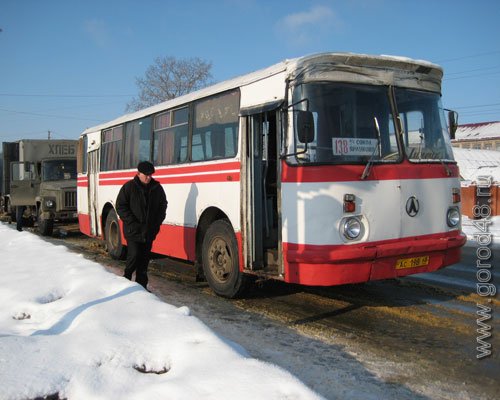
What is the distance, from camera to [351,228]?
5.62 m

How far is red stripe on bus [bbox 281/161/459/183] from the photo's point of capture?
559 centimetres

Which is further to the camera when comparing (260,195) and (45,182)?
(45,182)

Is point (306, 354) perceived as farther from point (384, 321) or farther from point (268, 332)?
point (384, 321)

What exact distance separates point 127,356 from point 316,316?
2.94 m

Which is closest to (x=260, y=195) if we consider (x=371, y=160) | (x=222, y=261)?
(x=222, y=261)

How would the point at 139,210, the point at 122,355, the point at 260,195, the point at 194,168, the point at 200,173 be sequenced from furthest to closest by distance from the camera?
the point at 194,168 < the point at 200,173 < the point at 139,210 < the point at 260,195 < the point at 122,355

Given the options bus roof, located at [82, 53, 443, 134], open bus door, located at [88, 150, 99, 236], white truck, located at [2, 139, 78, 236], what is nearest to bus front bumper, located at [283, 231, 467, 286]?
bus roof, located at [82, 53, 443, 134]

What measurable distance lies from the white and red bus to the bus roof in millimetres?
14

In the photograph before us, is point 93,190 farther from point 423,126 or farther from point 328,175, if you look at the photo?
point 423,126

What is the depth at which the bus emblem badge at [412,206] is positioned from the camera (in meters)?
5.95

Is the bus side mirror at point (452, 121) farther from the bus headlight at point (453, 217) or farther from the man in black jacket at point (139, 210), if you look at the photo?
the man in black jacket at point (139, 210)

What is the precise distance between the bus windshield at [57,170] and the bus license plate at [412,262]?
14306mm

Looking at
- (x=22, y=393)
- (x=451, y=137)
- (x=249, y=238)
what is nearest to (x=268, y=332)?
(x=249, y=238)

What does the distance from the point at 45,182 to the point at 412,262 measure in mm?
14610
